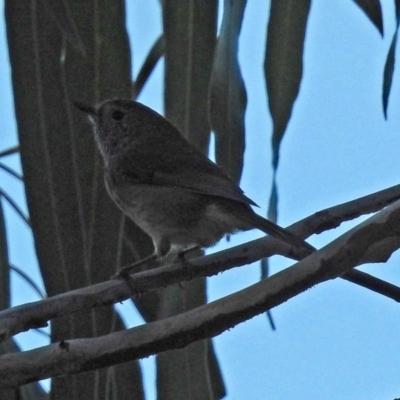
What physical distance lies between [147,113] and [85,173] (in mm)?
947

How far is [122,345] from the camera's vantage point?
5.40 ft

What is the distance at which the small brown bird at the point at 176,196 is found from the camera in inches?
102

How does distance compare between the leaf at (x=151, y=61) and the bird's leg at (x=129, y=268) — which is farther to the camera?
the leaf at (x=151, y=61)

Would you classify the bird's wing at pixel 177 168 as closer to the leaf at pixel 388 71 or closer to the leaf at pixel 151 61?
the leaf at pixel 151 61

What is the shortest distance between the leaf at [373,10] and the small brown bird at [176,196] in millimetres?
486

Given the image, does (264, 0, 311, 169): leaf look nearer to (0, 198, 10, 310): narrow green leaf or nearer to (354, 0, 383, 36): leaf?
(354, 0, 383, 36): leaf

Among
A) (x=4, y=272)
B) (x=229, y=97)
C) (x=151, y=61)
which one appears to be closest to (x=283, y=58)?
(x=229, y=97)

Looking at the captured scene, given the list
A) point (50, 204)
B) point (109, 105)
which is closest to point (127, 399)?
point (50, 204)

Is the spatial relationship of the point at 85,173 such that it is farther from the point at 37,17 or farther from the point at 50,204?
the point at 37,17

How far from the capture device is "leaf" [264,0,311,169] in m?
2.34

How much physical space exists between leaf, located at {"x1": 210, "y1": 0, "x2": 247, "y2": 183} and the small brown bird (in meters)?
0.14

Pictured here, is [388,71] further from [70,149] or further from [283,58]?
[70,149]

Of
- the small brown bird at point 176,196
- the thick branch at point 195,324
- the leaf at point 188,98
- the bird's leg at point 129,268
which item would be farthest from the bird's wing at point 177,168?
the thick branch at point 195,324

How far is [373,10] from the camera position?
240 centimetres
